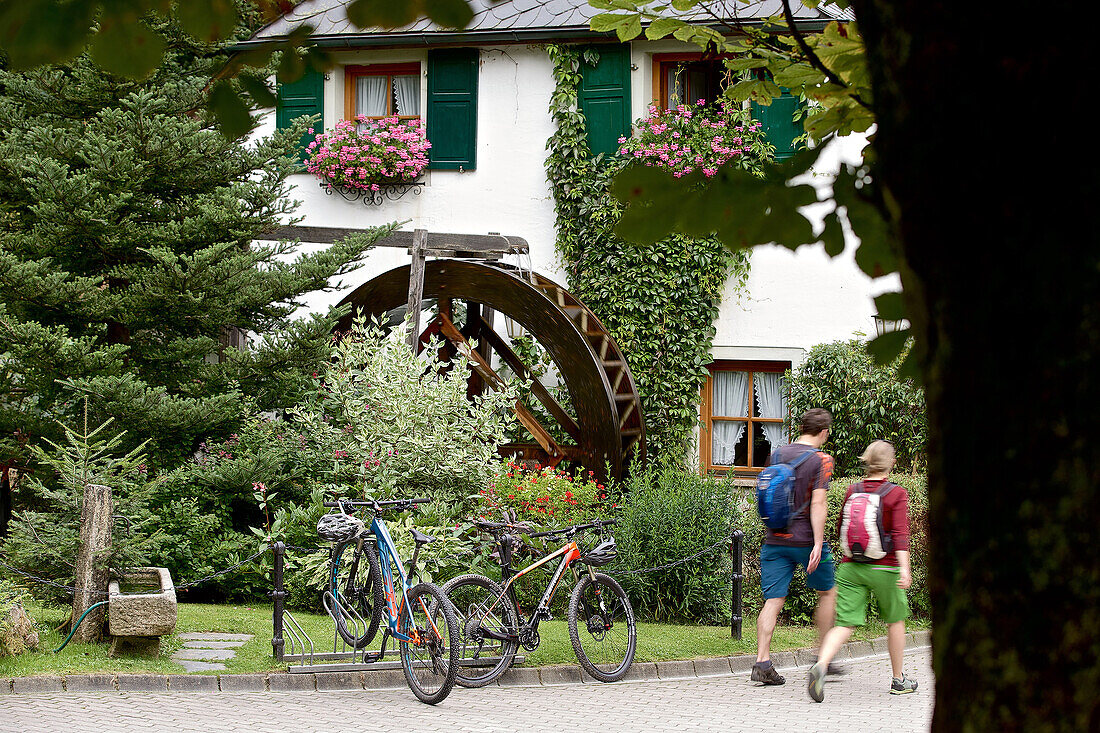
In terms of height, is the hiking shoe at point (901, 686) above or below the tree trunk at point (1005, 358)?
below

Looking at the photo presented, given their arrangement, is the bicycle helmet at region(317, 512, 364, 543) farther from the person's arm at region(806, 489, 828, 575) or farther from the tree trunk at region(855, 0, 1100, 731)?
the tree trunk at region(855, 0, 1100, 731)

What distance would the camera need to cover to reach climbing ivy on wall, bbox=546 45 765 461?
13289mm

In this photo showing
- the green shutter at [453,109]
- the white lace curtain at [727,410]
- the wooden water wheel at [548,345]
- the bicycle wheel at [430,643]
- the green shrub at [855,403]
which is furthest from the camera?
the green shutter at [453,109]

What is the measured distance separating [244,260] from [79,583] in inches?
143

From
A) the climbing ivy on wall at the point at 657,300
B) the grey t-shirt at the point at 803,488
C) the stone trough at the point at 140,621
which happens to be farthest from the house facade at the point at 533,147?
the stone trough at the point at 140,621

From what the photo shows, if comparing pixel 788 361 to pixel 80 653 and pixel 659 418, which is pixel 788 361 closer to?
pixel 659 418

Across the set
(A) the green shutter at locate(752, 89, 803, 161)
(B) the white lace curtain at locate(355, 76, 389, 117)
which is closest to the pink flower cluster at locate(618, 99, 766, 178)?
(A) the green shutter at locate(752, 89, 803, 161)

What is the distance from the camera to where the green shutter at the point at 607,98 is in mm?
13719

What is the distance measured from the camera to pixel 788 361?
1366cm

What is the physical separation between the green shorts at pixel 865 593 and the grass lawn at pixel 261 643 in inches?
58.4

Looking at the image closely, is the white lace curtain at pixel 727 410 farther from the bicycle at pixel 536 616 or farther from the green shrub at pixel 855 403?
the bicycle at pixel 536 616

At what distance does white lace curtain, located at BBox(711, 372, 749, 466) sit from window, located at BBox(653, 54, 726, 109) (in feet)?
10.9

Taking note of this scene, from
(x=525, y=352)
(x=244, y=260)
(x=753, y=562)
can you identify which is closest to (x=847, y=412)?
(x=753, y=562)

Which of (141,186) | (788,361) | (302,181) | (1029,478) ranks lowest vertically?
(1029,478)
